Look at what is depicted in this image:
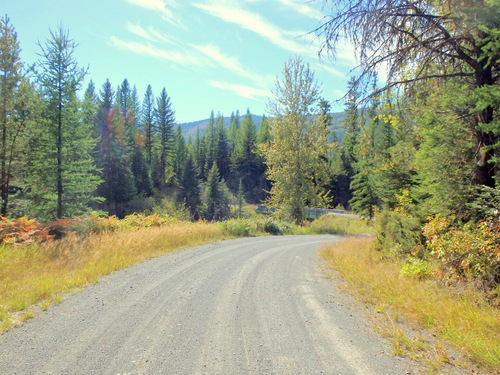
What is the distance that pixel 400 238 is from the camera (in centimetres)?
802

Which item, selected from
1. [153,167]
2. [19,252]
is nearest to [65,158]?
[19,252]

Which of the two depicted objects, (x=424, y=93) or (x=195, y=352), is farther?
(x=424, y=93)

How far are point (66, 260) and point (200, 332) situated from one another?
5738mm

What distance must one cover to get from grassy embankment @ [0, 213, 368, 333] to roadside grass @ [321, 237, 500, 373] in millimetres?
5478

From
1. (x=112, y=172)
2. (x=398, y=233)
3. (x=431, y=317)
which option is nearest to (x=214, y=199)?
(x=112, y=172)

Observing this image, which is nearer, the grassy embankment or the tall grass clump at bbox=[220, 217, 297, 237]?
the grassy embankment

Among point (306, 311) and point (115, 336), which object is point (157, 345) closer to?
point (115, 336)

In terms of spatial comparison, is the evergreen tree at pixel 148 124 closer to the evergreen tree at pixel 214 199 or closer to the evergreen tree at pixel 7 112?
the evergreen tree at pixel 214 199

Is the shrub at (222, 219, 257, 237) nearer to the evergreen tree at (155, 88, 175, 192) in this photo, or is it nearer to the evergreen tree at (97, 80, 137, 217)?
the evergreen tree at (97, 80, 137, 217)

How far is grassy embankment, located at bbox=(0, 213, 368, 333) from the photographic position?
16.4 ft

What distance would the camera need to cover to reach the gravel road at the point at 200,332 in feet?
10.4

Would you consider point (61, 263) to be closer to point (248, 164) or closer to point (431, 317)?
point (431, 317)

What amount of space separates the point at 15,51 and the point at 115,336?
19006mm

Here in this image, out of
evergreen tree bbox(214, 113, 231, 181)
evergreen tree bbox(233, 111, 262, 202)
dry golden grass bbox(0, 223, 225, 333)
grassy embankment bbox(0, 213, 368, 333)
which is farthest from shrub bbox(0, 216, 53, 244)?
evergreen tree bbox(214, 113, 231, 181)
